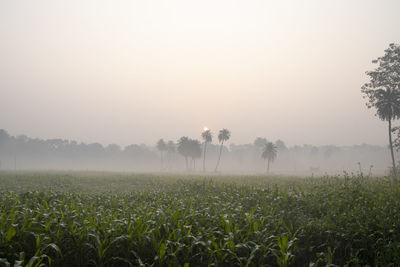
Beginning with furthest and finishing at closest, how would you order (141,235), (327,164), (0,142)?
(327,164), (0,142), (141,235)

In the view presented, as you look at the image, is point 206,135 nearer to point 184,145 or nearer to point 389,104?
point 184,145

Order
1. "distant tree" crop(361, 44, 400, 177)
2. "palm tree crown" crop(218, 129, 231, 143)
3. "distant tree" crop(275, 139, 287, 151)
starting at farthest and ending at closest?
"distant tree" crop(275, 139, 287, 151), "palm tree crown" crop(218, 129, 231, 143), "distant tree" crop(361, 44, 400, 177)

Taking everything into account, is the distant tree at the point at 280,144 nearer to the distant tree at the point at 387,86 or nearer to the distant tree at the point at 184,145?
the distant tree at the point at 184,145

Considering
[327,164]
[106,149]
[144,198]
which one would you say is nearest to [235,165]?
[327,164]

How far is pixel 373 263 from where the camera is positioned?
17.1 ft

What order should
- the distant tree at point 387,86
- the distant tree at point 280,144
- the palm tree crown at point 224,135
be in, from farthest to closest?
the distant tree at point 280,144, the palm tree crown at point 224,135, the distant tree at point 387,86

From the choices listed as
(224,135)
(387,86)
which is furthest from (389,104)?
(224,135)

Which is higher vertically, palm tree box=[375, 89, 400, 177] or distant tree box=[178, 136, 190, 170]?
palm tree box=[375, 89, 400, 177]

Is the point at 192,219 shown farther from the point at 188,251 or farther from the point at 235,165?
the point at 235,165

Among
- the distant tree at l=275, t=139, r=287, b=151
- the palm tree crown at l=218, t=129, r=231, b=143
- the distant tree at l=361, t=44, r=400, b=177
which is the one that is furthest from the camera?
the distant tree at l=275, t=139, r=287, b=151

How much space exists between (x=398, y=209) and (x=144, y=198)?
36.1ft

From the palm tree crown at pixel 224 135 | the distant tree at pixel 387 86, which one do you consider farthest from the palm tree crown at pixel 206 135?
the distant tree at pixel 387 86

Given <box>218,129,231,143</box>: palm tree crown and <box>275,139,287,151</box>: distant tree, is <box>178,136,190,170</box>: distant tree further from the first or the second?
<box>275,139,287,151</box>: distant tree

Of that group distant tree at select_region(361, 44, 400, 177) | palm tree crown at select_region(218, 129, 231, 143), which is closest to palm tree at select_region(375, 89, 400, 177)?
distant tree at select_region(361, 44, 400, 177)
